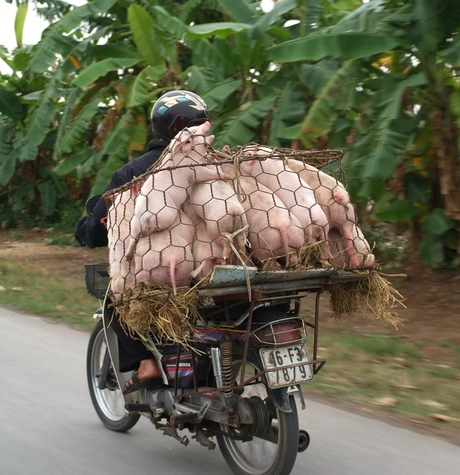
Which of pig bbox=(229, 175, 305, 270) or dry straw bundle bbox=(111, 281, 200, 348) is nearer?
dry straw bundle bbox=(111, 281, 200, 348)

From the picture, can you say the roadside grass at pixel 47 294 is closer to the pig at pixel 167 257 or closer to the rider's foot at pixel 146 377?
the rider's foot at pixel 146 377

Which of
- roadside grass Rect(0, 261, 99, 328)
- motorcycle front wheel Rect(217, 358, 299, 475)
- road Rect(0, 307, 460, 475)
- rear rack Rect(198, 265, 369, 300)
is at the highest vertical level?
rear rack Rect(198, 265, 369, 300)

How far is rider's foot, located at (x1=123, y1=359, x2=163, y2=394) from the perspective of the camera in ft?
13.4

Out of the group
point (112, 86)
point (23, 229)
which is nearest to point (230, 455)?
point (112, 86)

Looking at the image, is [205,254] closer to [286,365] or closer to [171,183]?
[171,183]

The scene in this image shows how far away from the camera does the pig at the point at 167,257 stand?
3.29 metres

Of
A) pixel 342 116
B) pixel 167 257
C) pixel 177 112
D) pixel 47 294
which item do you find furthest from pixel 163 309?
pixel 47 294

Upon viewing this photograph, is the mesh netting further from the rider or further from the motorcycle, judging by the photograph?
the rider

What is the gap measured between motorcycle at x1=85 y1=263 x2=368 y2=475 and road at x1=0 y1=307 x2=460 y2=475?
290mm

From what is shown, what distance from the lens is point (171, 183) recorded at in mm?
3365

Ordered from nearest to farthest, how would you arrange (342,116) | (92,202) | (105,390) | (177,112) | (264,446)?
1. (264,446)
2. (177,112)
3. (92,202)
4. (105,390)
5. (342,116)

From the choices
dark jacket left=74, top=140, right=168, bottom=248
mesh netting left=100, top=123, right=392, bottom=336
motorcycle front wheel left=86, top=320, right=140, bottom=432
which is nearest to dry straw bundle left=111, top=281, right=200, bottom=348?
mesh netting left=100, top=123, right=392, bottom=336

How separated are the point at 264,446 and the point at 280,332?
65 cm

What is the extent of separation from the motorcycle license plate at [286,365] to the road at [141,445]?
2.31 ft
